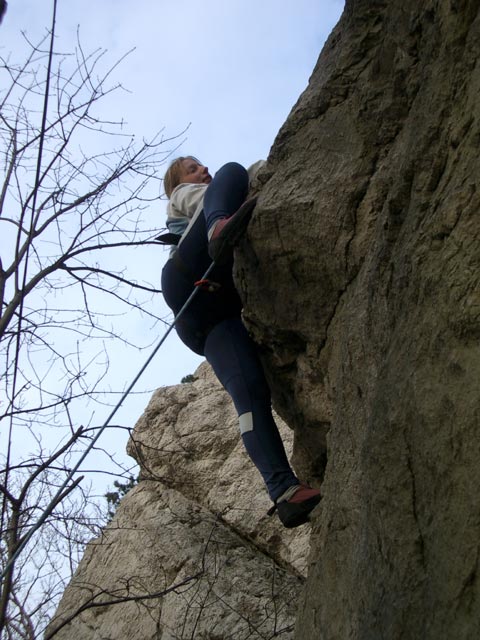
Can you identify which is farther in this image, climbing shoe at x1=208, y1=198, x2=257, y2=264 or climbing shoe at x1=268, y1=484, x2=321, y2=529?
climbing shoe at x1=208, y1=198, x2=257, y2=264

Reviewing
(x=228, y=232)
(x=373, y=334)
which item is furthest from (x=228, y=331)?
(x=373, y=334)

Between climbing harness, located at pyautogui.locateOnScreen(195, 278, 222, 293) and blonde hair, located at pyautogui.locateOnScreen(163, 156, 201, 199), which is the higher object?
blonde hair, located at pyautogui.locateOnScreen(163, 156, 201, 199)

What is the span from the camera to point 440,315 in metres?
2.56

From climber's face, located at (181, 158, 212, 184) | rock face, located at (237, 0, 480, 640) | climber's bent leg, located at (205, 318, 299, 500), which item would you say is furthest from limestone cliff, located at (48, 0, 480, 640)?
climber's face, located at (181, 158, 212, 184)

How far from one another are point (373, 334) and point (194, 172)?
2.12m

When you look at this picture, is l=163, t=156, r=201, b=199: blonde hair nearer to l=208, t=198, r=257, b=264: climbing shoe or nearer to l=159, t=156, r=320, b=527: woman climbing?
l=159, t=156, r=320, b=527: woman climbing

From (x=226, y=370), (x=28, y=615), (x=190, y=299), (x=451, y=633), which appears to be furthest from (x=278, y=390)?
(x=28, y=615)

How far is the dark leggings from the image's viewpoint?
404 cm

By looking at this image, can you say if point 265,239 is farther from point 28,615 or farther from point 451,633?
point 28,615

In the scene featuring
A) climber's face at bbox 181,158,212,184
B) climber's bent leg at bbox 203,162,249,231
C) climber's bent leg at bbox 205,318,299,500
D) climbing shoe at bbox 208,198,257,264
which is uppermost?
climber's face at bbox 181,158,212,184

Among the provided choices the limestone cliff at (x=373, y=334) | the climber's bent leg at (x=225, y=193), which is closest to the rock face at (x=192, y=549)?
the limestone cliff at (x=373, y=334)

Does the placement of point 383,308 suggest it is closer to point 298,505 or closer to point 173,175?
point 298,505

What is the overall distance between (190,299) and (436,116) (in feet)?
5.59

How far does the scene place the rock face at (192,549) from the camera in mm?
5258
